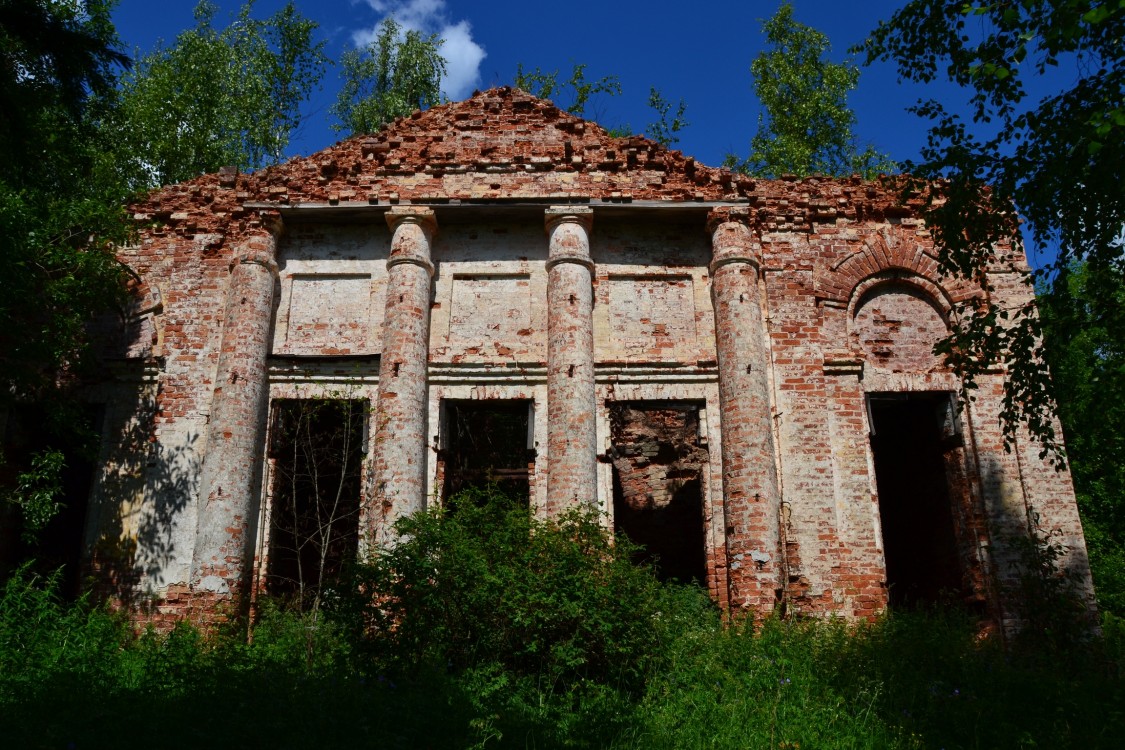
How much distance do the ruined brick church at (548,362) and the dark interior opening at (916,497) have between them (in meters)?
0.05

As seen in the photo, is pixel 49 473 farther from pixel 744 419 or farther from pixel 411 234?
pixel 744 419

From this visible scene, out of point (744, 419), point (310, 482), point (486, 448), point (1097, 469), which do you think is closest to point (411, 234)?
point (310, 482)

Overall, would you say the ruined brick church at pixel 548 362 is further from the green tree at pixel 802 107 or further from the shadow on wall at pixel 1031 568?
the green tree at pixel 802 107

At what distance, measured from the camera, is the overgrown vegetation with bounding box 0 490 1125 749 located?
620cm

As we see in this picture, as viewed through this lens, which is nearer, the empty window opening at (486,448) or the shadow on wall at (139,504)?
the shadow on wall at (139,504)

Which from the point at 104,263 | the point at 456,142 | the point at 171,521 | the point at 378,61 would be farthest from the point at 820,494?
the point at 378,61

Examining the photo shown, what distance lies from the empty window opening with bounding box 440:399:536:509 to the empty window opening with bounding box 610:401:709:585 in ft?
4.86

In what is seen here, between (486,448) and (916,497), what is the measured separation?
6.70m

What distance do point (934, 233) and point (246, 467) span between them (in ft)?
25.5

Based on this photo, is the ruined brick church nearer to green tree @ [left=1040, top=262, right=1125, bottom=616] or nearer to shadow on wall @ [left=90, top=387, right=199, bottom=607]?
shadow on wall @ [left=90, top=387, right=199, bottom=607]

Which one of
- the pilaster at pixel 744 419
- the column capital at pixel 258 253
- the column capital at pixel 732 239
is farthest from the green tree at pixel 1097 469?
the column capital at pixel 258 253

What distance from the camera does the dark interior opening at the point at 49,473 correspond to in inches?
391

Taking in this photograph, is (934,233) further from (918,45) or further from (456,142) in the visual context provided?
(456,142)

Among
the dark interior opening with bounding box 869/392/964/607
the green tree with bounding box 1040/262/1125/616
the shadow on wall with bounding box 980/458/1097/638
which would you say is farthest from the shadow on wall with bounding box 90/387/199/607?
the green tree with bounding box 1040/262/1125/616
